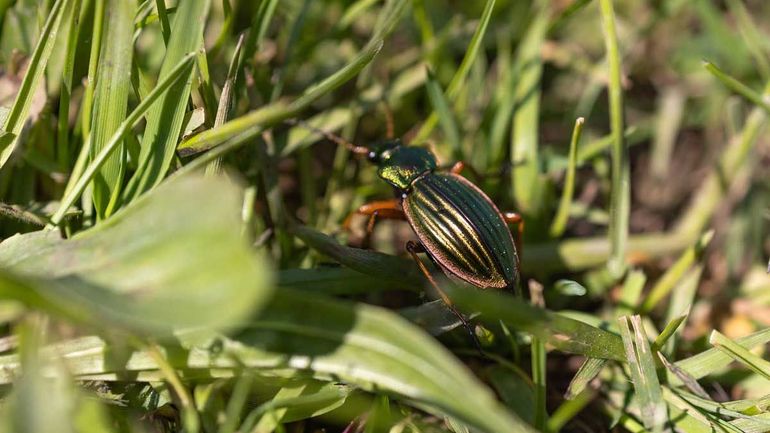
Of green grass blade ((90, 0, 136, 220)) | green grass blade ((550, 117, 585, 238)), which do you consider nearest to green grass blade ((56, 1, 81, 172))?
green grass blade ((90, 0, 136, 220))

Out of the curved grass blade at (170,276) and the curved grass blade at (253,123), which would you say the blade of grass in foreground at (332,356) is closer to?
the curved grass blade at (170,276)

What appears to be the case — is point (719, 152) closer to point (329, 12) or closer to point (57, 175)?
point (329, 12)

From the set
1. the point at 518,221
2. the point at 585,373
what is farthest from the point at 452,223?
the point at 585,373

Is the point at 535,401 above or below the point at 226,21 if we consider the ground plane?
below

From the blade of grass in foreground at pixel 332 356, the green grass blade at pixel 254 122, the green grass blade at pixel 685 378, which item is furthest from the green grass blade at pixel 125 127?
the green grass blade at pixel 685 378

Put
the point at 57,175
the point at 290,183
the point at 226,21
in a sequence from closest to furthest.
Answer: the point at 57,175 → the point at 226,21 → the point at 290,183

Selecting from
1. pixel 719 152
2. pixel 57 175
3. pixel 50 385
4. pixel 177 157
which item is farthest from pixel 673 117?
pixel 50 385

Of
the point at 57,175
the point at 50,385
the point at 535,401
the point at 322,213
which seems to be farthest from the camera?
the point at 322,213

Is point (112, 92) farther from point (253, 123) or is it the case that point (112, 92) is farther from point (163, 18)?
point (253, 123)
